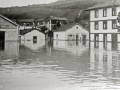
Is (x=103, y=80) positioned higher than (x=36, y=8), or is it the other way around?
(x=36, y=8)

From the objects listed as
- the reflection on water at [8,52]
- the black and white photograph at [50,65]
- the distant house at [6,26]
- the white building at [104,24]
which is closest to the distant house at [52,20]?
the black and white photograph at [50,65]

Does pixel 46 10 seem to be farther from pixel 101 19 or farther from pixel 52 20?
pixel 101 19

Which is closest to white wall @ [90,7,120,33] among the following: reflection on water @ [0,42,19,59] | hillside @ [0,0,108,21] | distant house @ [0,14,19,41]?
reflection on water @ [0,42,19,59]

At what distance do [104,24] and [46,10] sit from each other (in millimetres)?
13450

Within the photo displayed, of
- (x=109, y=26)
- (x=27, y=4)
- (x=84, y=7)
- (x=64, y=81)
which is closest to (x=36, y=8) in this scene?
(x=27, y=4)

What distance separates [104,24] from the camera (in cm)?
1983

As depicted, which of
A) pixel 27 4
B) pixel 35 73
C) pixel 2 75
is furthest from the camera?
pixel 27 4

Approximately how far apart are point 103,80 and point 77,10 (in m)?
3.84

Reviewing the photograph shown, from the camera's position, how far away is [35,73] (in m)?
4.43

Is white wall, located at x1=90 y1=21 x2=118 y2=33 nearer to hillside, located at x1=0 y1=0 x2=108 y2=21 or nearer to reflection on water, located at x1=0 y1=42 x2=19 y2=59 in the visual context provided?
reflection on water, located at x1=0 y1=42 x2=19 y2=59

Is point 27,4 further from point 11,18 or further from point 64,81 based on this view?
point 64,81

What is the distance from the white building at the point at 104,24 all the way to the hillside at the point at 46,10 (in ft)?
35.4

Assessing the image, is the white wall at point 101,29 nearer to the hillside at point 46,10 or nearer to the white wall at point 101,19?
the white wall at point 101,19

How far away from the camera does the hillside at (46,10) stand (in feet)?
20.5
